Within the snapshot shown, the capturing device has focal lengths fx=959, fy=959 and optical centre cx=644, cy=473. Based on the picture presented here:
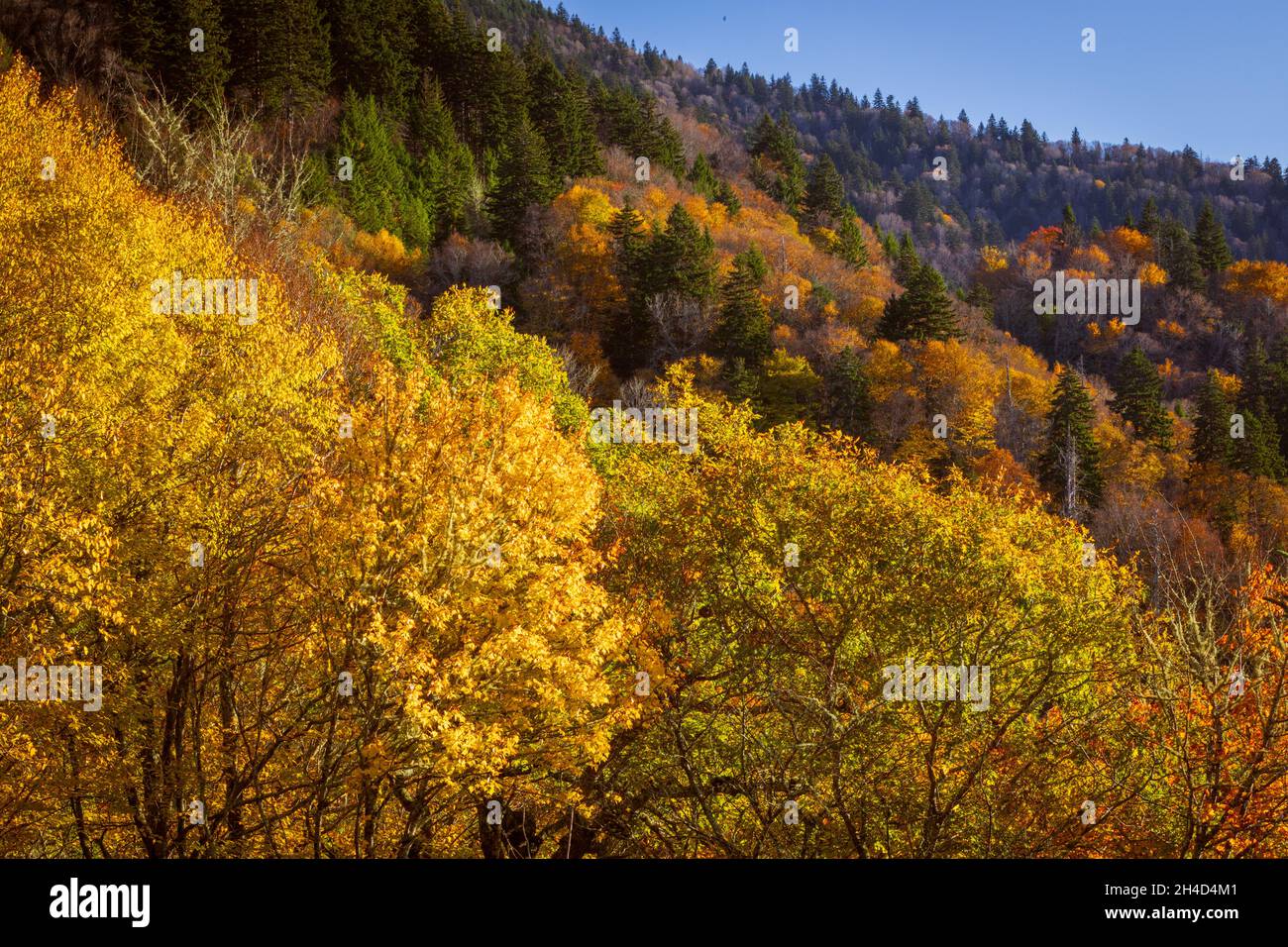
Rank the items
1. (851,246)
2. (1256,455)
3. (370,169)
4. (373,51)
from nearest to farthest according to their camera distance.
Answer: (1256,455)
(370,169)
(373,51)
(851,246)

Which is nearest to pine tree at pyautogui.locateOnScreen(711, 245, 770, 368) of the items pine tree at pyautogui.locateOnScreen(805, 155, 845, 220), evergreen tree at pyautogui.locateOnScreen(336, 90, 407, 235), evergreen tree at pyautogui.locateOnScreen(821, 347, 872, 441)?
evergreen tree at pyautogui.locateOnScreen(821, 347, 872, 441)

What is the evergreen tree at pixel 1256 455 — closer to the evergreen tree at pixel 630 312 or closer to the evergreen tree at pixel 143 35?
the evergreen tree at pixel 630 312

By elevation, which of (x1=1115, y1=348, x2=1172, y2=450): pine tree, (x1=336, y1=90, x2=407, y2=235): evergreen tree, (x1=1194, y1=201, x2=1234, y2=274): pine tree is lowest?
(x1=1115, y1=348, x2=1172, y2=450): pine tree

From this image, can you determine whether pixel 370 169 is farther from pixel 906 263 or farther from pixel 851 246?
pixel 906 263

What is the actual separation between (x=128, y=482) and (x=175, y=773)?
17.3 feet

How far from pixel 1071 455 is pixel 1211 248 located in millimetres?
77085

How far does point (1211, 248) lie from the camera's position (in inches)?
4656

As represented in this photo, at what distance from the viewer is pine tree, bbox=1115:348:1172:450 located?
243ft

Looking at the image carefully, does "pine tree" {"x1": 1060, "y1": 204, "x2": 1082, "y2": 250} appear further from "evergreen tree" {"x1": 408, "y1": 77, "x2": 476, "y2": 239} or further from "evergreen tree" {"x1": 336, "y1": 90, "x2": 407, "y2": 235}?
"evergreen tree" {"x1": 336, "y1": 90, "x2": 407, "y2": 235}

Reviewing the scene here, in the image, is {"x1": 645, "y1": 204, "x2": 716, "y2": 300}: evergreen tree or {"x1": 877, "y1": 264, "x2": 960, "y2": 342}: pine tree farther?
{"x1": 877, "y1": 264, "x2": 960, "y2": 342}: pine tree

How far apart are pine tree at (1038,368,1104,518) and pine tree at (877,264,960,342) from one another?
10107mm

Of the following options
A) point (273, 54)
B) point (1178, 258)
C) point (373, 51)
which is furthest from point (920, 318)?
point (1178, 258)

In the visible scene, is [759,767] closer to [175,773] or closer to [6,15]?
[175,773]
